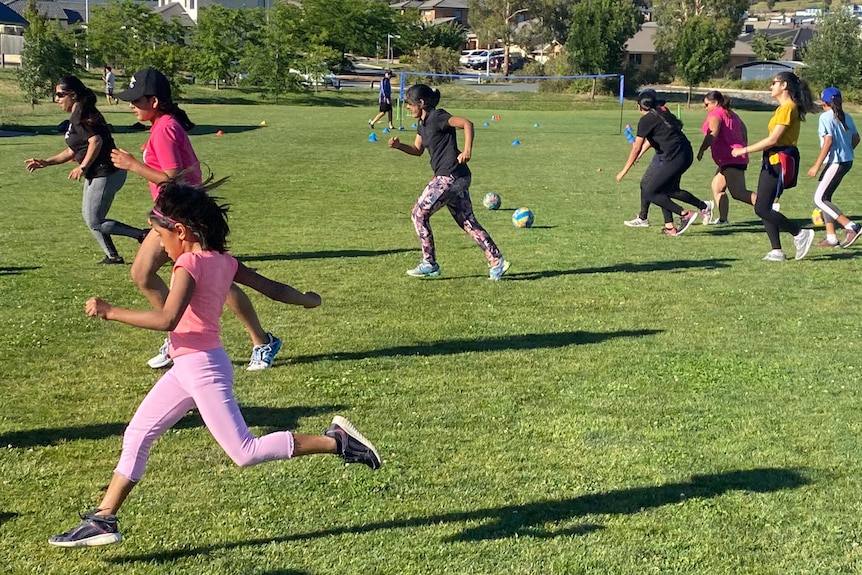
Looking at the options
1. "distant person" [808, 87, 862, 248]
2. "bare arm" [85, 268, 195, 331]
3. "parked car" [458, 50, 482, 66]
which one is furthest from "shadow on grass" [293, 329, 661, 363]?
"parked car" [458, 50, 482, 66]

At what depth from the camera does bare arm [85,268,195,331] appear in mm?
3826

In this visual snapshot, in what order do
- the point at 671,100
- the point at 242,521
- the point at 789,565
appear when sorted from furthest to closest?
1. the point at 671,100
2. the point at 242,521
3. the point at 789,565

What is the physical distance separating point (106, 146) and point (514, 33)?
9611 centimetres

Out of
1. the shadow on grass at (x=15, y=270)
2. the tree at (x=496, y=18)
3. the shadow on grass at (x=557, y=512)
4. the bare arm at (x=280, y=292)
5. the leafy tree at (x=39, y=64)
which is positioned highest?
the tree at (x=496, y=18)

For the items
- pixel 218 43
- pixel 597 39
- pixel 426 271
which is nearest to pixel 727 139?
pixel 426 271

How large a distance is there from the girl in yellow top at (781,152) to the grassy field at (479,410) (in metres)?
0.39

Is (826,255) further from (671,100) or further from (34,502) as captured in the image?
(671,100)

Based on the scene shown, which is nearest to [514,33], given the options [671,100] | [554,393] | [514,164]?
[671,100]

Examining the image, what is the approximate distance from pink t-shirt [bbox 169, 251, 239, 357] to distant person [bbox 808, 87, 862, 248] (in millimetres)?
9159

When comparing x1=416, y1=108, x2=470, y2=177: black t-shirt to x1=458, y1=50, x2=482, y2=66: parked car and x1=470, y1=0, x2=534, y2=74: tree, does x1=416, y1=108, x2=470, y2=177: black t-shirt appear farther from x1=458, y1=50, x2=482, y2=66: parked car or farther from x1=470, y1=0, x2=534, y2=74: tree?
x1=470, y1=0, x2=534, y2=74: tree

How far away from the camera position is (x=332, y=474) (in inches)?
197

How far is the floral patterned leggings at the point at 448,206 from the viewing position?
30.2 feet

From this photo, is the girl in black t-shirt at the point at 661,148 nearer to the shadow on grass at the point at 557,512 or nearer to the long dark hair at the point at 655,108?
Result: the long dark hair at the point at 655,108

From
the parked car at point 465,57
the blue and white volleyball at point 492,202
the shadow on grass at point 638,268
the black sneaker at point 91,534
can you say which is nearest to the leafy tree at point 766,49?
the parked car at point 465,57
